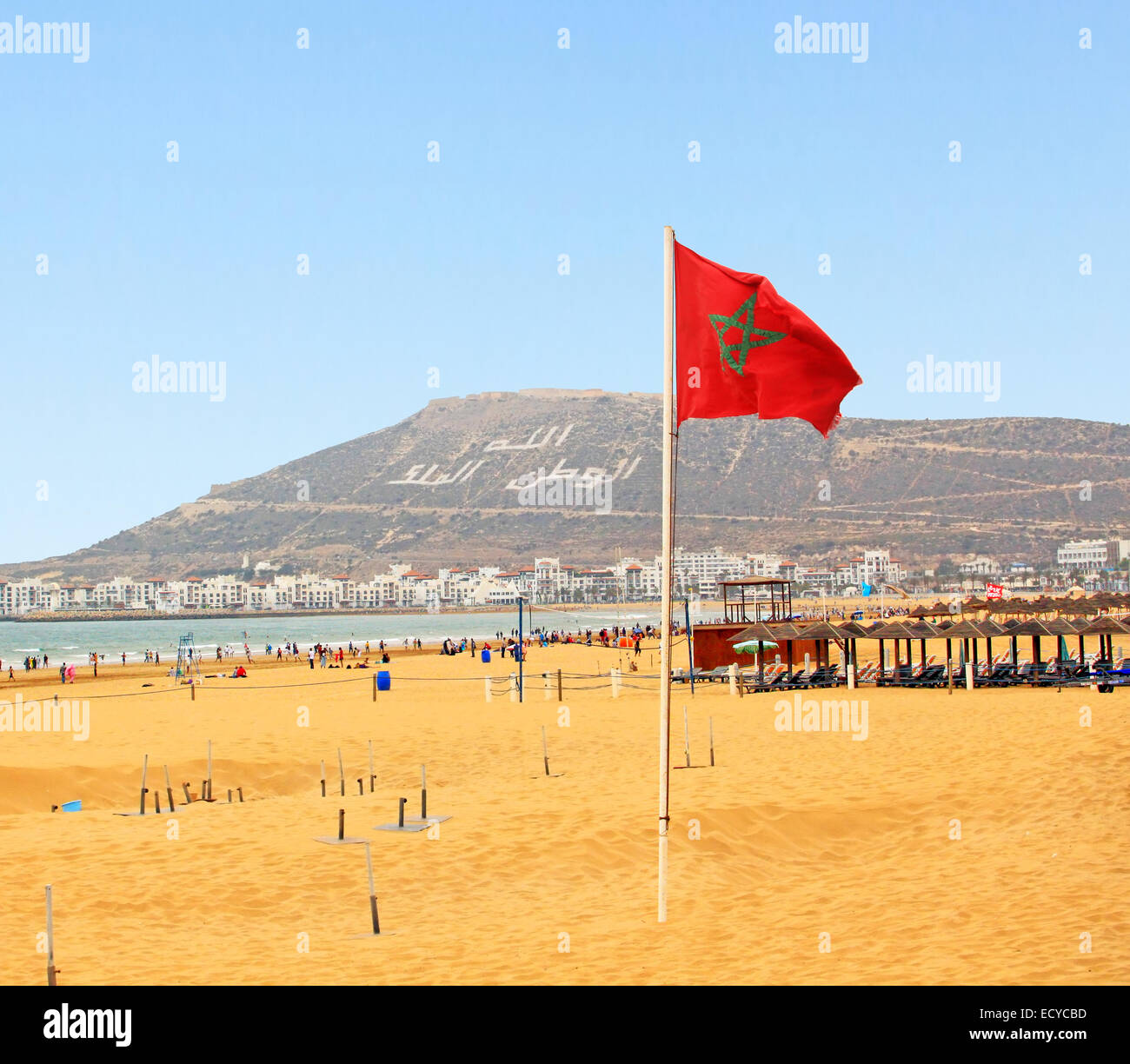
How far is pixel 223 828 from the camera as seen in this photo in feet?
42.8

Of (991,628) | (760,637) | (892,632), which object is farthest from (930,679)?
(760,637)

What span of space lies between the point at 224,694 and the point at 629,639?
1256 inches

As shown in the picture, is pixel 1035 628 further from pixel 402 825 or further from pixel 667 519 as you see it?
pixel 667 519

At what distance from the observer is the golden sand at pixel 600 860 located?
315 inches

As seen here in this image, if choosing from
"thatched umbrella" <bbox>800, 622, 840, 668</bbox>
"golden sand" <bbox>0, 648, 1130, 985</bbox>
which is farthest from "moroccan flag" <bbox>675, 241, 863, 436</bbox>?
"thatched umbrella" <bbox>800, 622, 840, 668</bbox>

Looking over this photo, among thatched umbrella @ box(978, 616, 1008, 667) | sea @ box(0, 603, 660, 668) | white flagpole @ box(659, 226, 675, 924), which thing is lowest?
sea @ box(0, 603, 660, 668)

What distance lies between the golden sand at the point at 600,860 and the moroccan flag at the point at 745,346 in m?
3.97

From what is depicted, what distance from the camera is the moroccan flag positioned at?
27.7 feet

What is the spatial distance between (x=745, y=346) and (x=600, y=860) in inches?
225

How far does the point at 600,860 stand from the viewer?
37.9 feet

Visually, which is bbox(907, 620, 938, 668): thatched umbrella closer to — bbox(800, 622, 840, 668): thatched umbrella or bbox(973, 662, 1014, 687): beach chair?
bbox(973, 662, 1014, 687): beach chair

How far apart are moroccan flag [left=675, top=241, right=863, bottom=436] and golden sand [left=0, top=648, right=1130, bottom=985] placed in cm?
397
